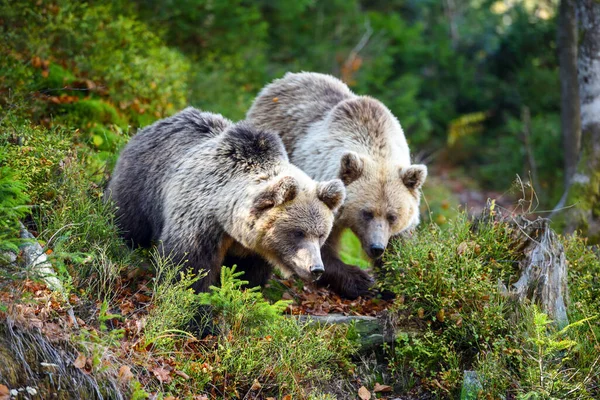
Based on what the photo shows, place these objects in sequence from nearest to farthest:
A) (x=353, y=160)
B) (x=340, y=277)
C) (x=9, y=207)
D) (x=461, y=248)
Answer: (x=9, y=207) < (x=461, y=248) < (x=353, y=160) < (x=340, y=277)

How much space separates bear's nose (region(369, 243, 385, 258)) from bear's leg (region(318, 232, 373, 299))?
437mm

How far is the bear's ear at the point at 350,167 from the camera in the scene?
803cm

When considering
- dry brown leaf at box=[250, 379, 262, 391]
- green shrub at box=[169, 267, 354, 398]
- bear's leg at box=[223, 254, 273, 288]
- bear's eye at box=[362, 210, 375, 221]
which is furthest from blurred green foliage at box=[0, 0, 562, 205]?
dry brown leaf at box=[250, 379, 262, 391]

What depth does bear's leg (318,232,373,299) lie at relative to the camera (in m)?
8.12

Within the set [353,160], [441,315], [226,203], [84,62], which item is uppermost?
[84,62]

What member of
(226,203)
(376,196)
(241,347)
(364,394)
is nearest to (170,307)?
(241,347)

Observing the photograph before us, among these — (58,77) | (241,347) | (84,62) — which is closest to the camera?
(241,347)

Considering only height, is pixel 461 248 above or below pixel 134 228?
below

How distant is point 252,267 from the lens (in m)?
7.28

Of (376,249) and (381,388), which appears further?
(376,249)

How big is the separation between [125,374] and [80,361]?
326 mm

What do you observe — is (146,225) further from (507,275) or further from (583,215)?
(583,215)

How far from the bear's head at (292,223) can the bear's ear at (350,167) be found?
4.28 feet

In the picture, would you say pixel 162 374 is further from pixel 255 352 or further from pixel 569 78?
pixel 569 78
